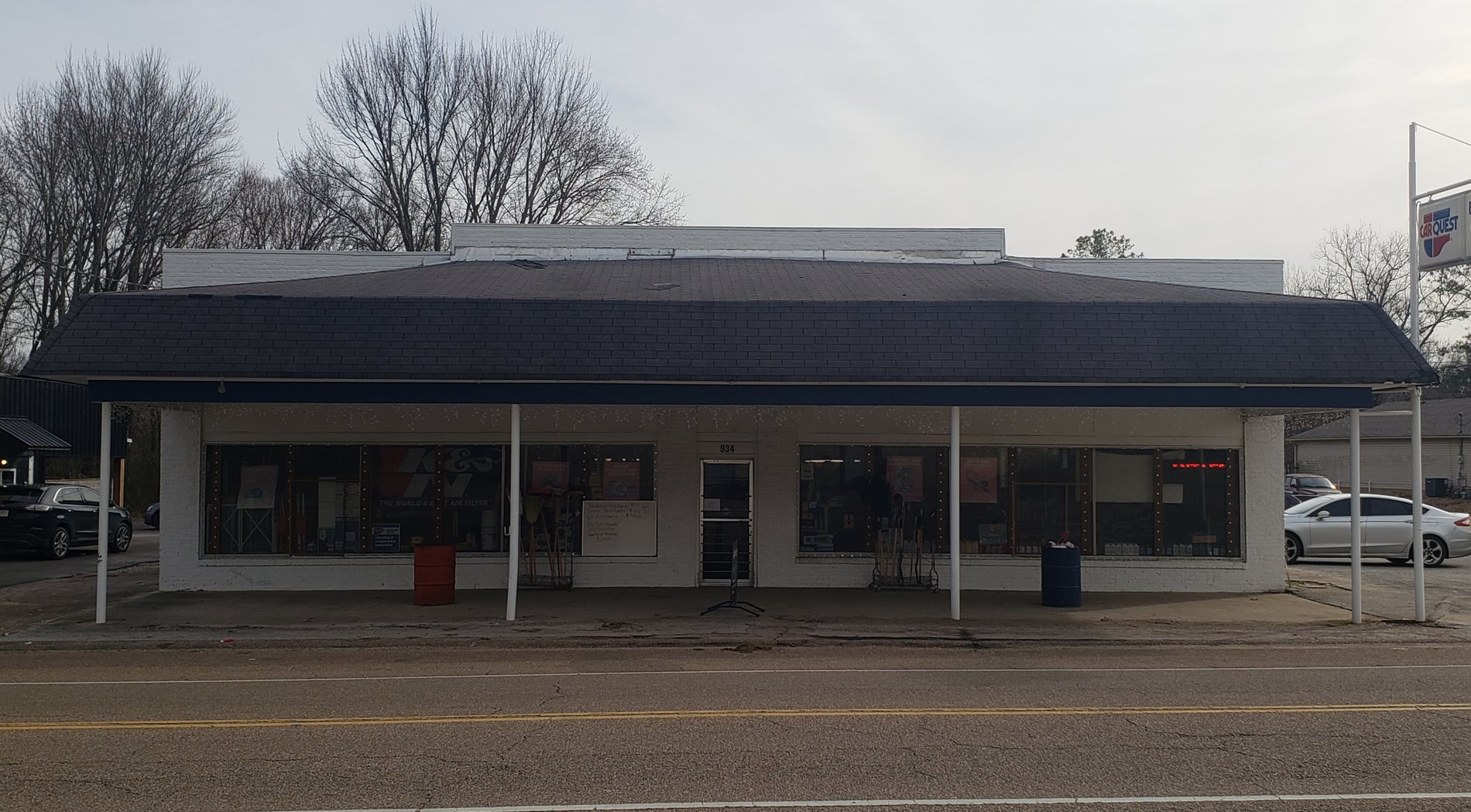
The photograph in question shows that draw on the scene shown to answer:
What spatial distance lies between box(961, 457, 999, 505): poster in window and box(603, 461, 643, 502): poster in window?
5125mm

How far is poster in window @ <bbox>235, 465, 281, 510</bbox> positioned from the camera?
17438 millimetres

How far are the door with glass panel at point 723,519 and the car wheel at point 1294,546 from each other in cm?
1203

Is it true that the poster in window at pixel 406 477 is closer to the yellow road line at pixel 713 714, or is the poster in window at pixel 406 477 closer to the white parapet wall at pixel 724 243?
the white parapet wall at pixel 724 243

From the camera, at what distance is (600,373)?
14.1 meters

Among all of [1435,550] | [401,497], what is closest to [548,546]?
[401,497]

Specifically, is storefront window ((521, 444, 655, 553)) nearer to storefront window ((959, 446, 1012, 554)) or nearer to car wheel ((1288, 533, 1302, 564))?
storefront window ((959, 446, 1012, 554))

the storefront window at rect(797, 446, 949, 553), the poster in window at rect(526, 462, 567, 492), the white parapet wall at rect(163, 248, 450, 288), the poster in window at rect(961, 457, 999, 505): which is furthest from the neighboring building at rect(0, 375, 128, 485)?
the poster in window at rect(961, 457, 999, 505)

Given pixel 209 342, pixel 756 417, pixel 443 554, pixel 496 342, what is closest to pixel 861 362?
pixel 756 417

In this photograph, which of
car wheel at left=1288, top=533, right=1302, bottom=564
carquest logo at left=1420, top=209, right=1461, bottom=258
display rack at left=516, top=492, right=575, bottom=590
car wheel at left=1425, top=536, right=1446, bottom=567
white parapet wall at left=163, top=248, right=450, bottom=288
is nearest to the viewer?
display rack at left=516, top=492, right=575, bottom=590

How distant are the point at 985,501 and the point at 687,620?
225 inches

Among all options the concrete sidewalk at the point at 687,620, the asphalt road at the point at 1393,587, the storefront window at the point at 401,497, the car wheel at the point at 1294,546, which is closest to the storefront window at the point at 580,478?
the concrete sidewalk at the point at 687,620

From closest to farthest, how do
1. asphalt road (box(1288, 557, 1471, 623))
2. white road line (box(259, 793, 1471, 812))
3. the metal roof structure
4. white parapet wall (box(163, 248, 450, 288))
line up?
white road line (box(259, 793, 1471, 812)), asphalt road (box(1288, 557, 1471, 623)), white parapet wall (box(163, 248, 450, 288)), the metal roof structure

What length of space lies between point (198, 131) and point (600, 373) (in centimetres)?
3132

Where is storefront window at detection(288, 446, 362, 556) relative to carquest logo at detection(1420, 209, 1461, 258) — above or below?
below
